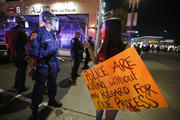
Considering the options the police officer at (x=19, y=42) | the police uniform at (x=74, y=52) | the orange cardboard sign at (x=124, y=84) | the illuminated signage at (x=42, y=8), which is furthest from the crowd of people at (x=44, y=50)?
the illuminated signage at (x=42, y=8)

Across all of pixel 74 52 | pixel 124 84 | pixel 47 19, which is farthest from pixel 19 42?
pixel 124 84

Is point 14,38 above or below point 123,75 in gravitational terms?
above

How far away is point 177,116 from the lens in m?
2.29

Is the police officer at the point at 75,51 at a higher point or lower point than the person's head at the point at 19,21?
lower

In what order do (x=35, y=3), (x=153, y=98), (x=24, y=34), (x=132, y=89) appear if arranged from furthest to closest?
(x=35, y=3), (x=24, y=34), (x=132, y=89), (x=153, y=98)

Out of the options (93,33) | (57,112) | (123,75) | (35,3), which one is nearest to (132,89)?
(123,75)

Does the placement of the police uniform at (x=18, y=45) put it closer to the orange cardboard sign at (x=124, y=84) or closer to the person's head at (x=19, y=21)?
the person's head at (x=19, y=21)

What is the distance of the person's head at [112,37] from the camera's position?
1.26 meters

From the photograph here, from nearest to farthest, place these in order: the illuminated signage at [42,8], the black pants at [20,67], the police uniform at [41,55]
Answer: the police uniform at [41,55] < the black pants at [20,67] < the illuminated signage at [42,8]

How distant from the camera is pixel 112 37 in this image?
1.28m

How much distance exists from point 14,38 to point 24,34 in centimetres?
29

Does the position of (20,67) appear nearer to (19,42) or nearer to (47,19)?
(19,42)

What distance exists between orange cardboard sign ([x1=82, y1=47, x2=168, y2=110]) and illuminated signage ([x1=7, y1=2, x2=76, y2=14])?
13.8m

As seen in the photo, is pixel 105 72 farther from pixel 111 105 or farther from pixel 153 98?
pixel 153 98
